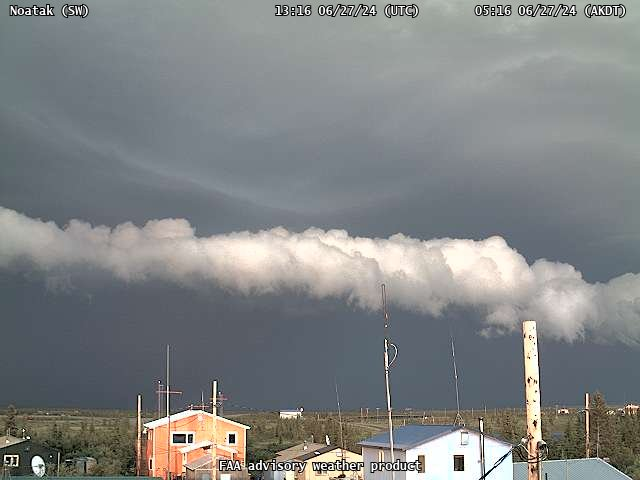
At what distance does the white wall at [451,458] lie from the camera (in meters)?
36.5

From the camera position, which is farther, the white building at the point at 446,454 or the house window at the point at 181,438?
the house window at the point at 181,438

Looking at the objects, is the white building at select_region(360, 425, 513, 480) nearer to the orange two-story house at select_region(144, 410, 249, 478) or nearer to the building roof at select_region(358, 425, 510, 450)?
the building roof at select_region(358, 425, 510, 450)

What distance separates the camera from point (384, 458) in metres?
38.5

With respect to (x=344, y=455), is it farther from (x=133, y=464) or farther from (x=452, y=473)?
(x=133, y=464)

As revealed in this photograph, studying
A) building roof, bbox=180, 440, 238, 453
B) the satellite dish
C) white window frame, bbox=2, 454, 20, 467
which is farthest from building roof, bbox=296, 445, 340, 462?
white window frame, bbox=2, 454, 20, 467

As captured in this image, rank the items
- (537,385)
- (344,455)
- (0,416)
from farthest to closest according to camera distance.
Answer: (0,416) → (344,455) → (537,385)

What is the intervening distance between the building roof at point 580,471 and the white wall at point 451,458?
8.89 feet

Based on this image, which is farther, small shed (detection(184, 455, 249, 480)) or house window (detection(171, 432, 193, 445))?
house window (detection(171, 432, 193, 445))

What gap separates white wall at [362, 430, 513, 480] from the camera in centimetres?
3653

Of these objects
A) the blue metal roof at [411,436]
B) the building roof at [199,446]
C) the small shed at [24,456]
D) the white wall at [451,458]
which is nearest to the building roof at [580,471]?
the white wall at [451,458]

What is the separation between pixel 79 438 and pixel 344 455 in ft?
114

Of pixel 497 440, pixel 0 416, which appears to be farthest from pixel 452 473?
pixel 0 416

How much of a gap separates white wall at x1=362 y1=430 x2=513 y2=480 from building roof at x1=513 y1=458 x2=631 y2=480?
271cm

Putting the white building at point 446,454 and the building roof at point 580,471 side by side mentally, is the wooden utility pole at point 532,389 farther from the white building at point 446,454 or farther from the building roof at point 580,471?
the building roof at point 580,471
